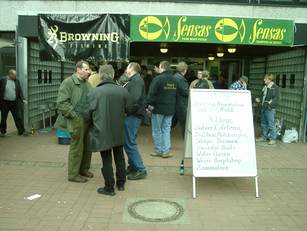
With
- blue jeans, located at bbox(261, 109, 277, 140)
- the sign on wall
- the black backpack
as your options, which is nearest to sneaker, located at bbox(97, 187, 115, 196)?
the sign on wall

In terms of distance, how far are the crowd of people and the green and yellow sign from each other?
2.53 feet

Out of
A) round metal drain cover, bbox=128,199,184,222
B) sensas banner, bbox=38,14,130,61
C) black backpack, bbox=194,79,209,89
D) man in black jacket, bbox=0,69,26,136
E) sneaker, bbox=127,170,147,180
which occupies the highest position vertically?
sensas banner, bbox=38,14,130,61

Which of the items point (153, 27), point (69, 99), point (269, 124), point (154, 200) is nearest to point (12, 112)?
point (153, 27)

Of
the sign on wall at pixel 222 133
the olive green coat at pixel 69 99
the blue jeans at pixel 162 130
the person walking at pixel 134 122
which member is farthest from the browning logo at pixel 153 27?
the sign on wall at pixel 222 133

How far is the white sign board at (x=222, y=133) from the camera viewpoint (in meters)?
5.93

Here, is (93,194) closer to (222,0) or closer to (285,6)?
(222,0)

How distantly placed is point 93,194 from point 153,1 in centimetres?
870

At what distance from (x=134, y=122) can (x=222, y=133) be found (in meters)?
1.36

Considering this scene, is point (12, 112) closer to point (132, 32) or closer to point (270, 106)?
point (132, 32)

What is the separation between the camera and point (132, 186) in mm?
6160

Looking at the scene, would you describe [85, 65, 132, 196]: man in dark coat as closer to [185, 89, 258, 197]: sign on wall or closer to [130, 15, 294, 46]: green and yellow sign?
[185, 89, 258, 197]: sign on wall

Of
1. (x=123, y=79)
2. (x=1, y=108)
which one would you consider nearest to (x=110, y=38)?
(x=123, y=79)

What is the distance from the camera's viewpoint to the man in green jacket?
20.0 ft

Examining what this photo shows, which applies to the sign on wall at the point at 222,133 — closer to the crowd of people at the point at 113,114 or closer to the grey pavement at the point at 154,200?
the grey pavement at the point at 154,200
